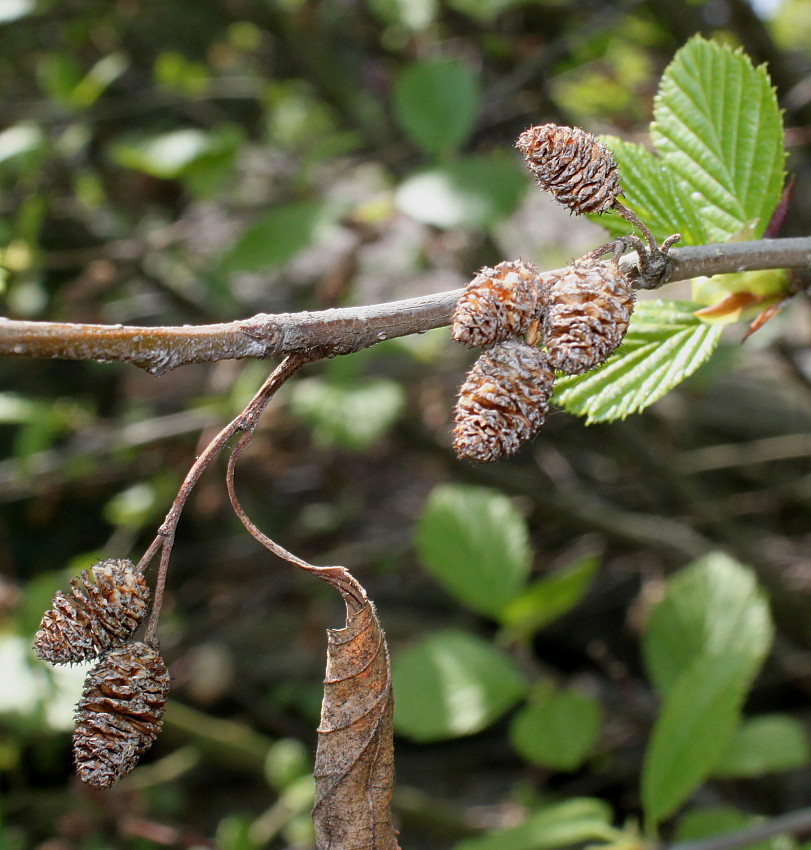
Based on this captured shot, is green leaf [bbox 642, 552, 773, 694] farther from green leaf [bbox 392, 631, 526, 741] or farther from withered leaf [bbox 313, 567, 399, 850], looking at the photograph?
withered leaf [bbox 313, 567, 399, 850]

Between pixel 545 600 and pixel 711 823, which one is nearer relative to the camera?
pixel 711 823

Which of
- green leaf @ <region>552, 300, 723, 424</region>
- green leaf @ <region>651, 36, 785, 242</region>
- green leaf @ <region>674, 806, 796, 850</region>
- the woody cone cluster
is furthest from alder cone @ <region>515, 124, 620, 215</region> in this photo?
green leaf @ <region>674, 806, 796, 850</region>

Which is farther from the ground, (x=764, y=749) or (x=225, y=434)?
(x=225, y=434)

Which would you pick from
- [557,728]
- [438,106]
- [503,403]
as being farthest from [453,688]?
[438,106]

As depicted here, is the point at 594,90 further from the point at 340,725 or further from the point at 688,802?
the point at 340,725

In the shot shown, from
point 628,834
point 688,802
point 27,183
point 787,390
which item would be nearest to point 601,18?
point 787,390

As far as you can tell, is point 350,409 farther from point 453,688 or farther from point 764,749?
point 764,749
